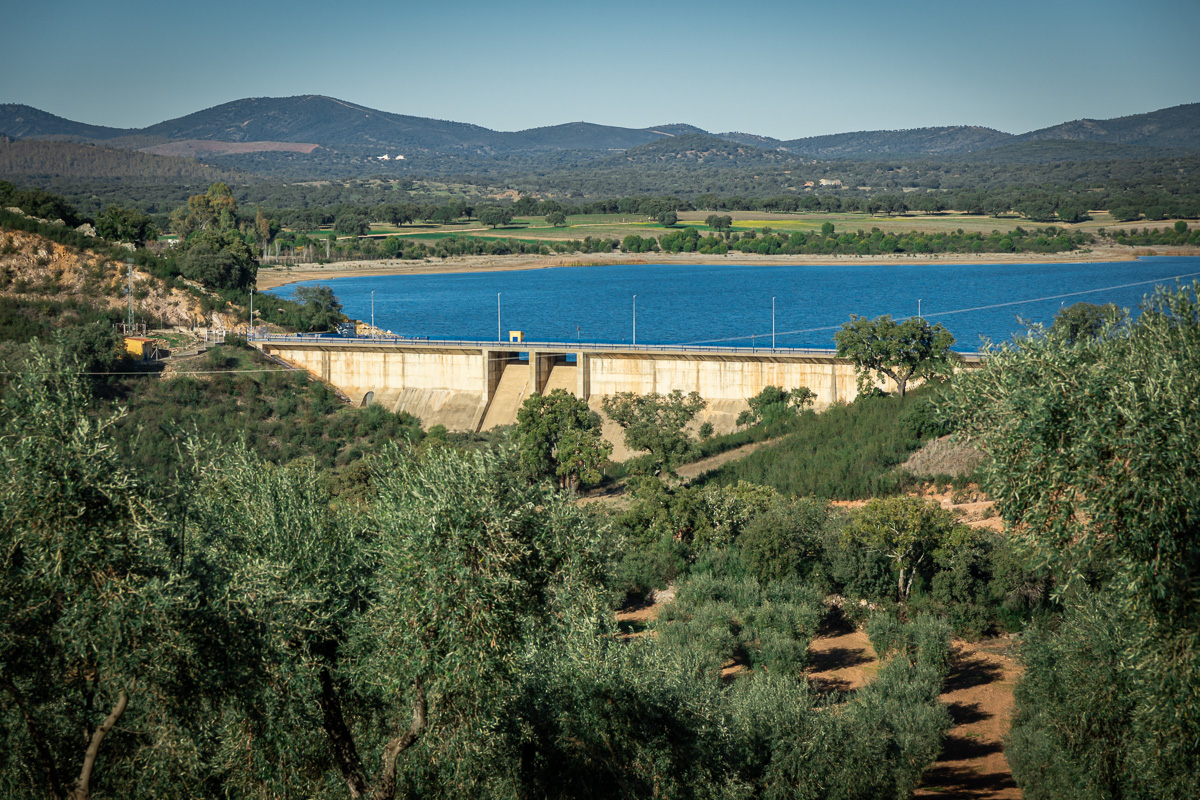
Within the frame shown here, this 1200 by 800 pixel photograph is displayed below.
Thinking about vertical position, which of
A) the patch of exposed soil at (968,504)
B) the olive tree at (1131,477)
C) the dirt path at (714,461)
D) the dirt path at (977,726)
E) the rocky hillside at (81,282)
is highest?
the rocky hillside at (81,282)

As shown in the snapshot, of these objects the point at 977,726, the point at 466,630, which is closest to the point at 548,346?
the point at 977,726

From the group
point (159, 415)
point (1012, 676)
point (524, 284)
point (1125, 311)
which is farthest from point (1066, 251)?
point (1125, 311)

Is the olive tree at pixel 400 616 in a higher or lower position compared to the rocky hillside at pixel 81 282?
lower

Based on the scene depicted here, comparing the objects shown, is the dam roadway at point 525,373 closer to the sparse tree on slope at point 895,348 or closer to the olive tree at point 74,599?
the sparse tree on slope at point 895,348

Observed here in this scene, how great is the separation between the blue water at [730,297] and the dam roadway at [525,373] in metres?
21.7

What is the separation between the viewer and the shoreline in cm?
14512

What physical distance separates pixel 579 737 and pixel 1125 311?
9851 mm

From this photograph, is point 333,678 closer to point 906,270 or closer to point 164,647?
point 164,647

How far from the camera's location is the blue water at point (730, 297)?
101 meters

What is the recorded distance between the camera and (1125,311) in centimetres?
1530

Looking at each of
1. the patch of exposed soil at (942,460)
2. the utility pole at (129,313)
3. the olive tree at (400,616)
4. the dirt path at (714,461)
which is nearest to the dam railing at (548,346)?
the dirt path at (714,461)

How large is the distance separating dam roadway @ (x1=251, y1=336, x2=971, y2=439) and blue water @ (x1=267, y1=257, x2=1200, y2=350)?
21748mm

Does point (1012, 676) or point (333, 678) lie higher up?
point (333, 678)

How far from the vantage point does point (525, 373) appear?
6469cm
